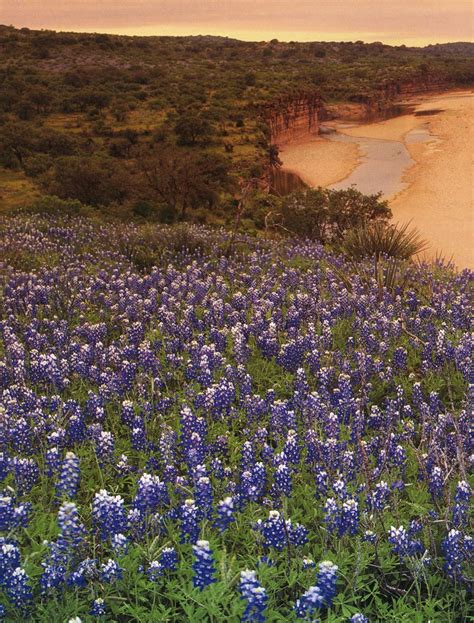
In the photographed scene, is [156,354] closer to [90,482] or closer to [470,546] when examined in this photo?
[90,482]

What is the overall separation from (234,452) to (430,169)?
27795 mm

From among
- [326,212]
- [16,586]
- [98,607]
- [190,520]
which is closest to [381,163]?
[326,212]

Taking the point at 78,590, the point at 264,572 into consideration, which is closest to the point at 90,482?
the point at 78,590

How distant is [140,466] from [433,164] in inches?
1163

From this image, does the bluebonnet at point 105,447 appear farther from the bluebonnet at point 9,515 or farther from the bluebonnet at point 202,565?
the bluebonnet at point 202,565

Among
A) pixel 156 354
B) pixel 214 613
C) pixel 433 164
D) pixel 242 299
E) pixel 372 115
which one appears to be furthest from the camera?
pixel 372 115

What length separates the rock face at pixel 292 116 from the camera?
4281 centimetres

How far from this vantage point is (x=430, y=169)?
3055 centimetres

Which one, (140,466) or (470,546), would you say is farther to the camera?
(140,466)

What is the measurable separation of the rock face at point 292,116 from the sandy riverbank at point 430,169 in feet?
5.51

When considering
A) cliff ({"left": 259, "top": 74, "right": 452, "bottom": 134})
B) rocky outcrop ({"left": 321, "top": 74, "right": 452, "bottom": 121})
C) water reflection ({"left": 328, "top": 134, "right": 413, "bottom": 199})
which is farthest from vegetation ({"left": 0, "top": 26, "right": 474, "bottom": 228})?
water reflection ({"left": 328, "top": 134, "right": 413, "bottom": 199})

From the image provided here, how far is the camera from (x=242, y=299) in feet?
26.2

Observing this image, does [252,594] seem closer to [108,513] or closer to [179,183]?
[108,513]

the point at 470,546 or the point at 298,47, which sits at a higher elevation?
the point at 298,47
